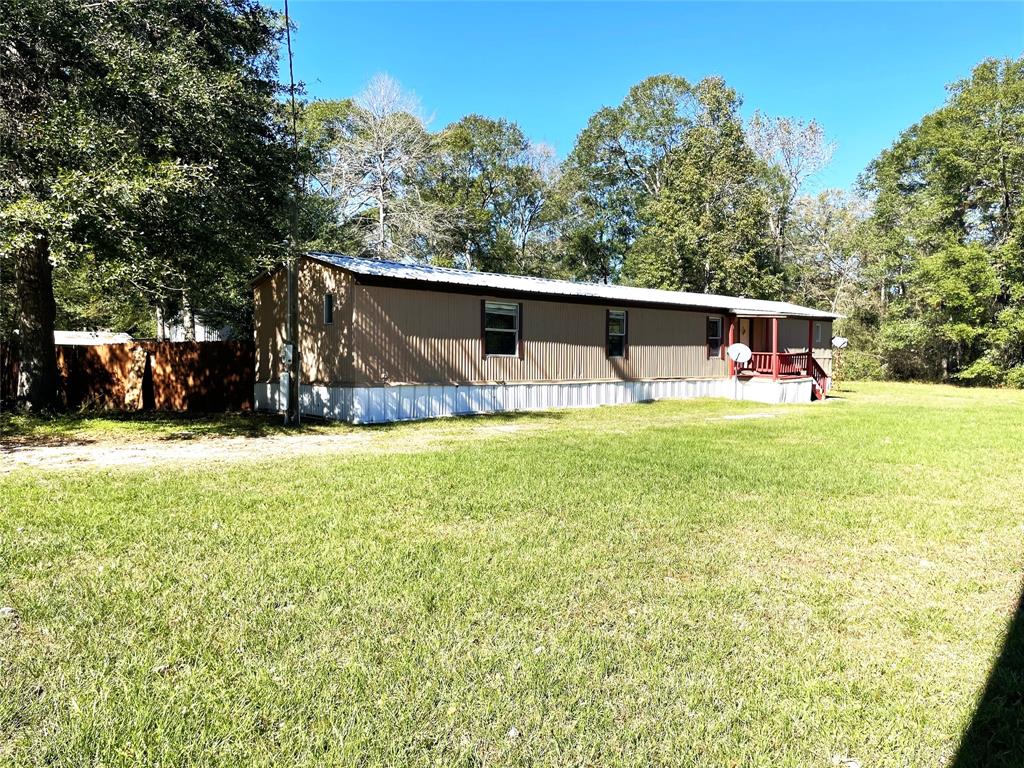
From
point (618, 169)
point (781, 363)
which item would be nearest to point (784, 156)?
point (618, 169)

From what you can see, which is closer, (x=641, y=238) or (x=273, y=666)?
(x=273, y=666)

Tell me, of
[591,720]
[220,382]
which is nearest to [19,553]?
[591,720]

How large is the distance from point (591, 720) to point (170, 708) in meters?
1.54

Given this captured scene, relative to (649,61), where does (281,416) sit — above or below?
below

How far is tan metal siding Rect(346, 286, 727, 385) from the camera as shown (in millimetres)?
12117

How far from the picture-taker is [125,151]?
875 cm

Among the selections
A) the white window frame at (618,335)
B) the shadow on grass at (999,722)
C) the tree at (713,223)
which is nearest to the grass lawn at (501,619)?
the shadow on grass at (999,722)

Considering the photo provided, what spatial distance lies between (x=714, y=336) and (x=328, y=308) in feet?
40.5

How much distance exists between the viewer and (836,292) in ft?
109

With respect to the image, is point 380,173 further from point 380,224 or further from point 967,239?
point 967,239

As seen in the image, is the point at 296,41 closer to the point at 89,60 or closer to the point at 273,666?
the point at 89,60

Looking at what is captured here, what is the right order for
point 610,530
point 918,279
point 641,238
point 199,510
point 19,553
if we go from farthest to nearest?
point 641,238, point 918,279, point 199,510, point 610,530, point 19,553

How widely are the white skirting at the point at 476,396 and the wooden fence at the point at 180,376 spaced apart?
74 cm

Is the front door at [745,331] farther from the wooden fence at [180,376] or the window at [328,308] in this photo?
the wooden fence at [180,376]
